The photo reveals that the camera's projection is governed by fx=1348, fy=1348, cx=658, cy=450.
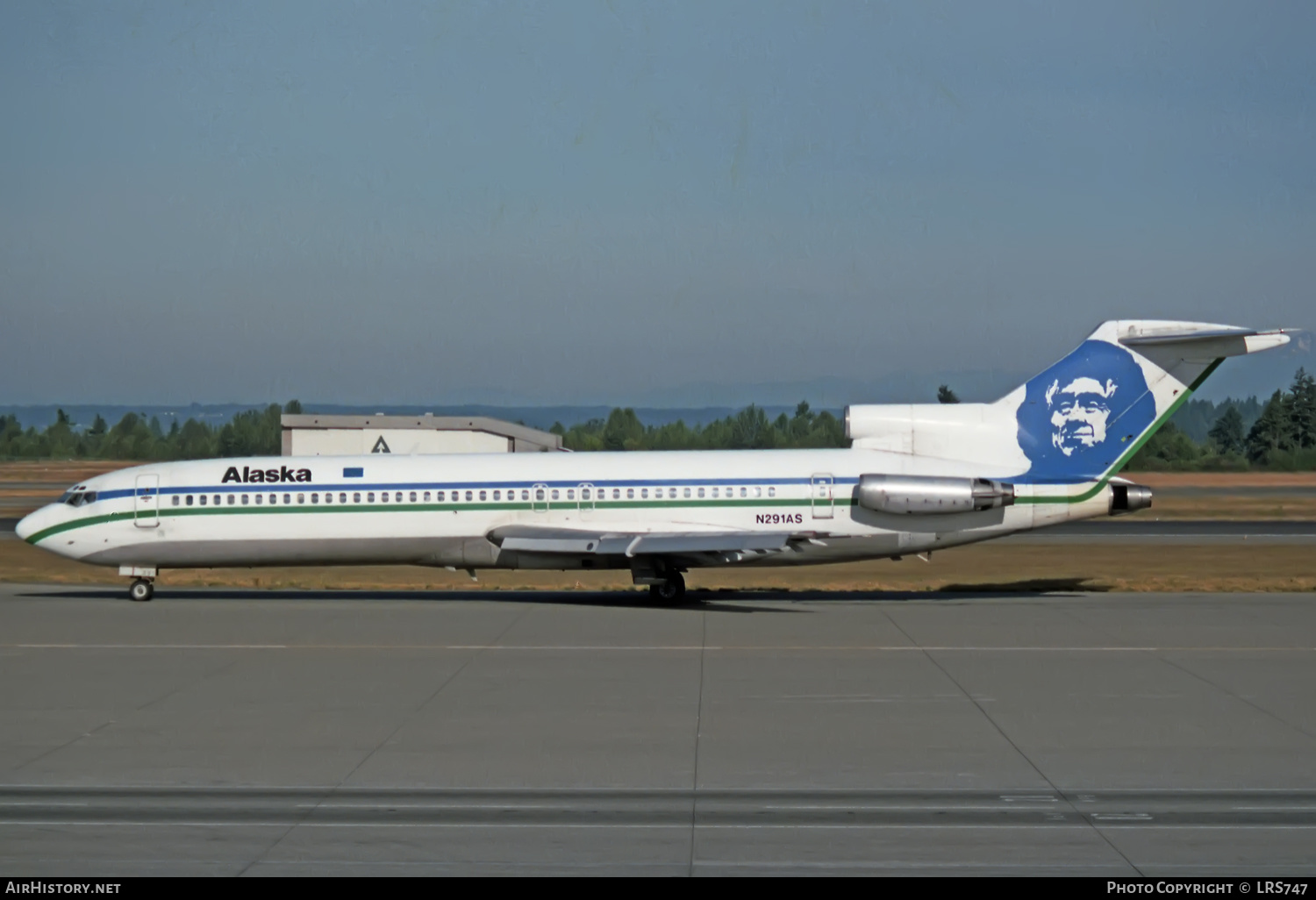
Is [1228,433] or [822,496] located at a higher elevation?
[822,496]

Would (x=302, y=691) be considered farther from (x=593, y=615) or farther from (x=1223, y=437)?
(x=1223, y=437)

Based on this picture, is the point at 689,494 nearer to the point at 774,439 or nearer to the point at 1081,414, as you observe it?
the point at 1081,414

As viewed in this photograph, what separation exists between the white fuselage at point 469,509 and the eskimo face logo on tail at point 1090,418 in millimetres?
959

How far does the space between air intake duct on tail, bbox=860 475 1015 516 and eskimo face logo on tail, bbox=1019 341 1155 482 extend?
111 cm

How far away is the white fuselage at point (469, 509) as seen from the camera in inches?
1105

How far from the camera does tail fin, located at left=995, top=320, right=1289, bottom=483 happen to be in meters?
27.8

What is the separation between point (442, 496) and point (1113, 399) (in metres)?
14.2

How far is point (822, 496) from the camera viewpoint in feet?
92.0

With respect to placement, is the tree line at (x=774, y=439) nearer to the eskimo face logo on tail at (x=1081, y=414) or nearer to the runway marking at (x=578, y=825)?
the eskimo face logo on tail at (x=1081, y=414)

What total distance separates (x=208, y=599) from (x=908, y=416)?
15587 mm

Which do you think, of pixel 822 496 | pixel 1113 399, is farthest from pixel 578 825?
pixel 1113 399

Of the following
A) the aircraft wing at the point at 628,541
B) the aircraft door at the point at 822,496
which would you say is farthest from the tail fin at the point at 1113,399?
the aircraft wing at the point at 628,541
